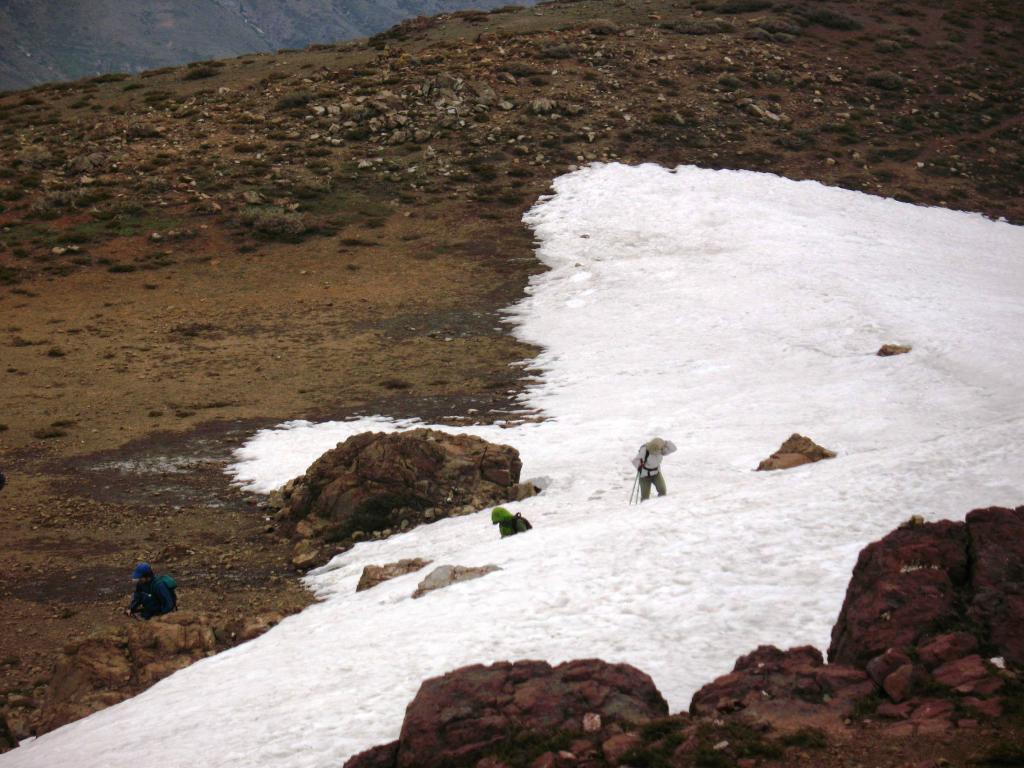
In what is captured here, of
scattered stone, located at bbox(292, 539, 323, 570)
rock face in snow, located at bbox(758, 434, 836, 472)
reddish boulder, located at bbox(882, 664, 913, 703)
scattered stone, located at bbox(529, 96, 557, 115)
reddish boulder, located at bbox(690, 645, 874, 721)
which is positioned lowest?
scattered stone, located at bbox(292, 539, 323, 570)

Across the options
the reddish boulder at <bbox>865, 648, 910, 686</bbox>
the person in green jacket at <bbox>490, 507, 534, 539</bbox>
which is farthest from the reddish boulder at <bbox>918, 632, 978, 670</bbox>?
the person in green jacket at <bbox>490, 507, 534, 539</bbox>

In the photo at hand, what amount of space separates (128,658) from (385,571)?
13.7ft

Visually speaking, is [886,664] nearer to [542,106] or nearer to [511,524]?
[511,524]

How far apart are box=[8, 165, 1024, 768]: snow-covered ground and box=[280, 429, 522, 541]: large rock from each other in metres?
0.88

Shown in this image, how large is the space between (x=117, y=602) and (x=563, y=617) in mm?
8829

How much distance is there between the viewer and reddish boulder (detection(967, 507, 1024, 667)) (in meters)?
8.03

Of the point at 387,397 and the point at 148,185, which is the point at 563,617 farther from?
the point at 148,185

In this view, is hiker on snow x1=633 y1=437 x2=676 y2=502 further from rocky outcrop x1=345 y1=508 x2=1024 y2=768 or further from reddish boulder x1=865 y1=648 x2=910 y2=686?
reddish boulder x1=865 y1=648 x2=910 y2=686

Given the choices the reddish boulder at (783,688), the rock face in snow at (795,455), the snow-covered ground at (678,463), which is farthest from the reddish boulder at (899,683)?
the rock face in snow at (795,455)

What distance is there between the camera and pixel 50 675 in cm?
1422

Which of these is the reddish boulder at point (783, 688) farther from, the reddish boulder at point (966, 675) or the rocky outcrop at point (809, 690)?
the reddish boulder at point (966, 675)

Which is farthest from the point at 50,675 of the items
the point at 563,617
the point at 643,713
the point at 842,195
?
the point at 842,195

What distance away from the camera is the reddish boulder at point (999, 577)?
26.3 ft

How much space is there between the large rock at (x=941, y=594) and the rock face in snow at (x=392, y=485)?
36.1ft
